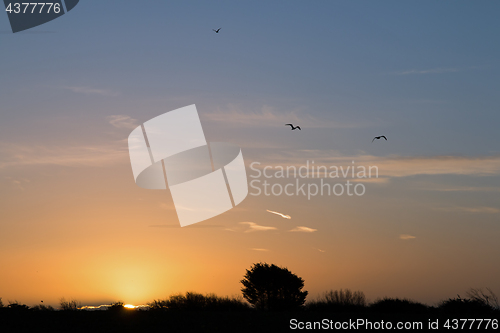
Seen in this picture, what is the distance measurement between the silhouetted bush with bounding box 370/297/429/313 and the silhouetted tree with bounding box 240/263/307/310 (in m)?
10.5

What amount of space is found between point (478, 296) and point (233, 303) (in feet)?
80.5

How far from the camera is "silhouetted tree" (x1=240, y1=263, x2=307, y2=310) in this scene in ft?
227

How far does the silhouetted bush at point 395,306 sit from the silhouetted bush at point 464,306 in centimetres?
995

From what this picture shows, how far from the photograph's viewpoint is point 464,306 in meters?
46.2

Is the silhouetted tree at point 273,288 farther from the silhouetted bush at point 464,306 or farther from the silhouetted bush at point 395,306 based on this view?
the silhouetted bush at point 464,306

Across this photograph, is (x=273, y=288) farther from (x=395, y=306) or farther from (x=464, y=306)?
(x=464, y=306)

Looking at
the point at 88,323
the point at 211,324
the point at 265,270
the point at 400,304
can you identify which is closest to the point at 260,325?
the point at 211,324

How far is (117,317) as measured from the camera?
2853 cm

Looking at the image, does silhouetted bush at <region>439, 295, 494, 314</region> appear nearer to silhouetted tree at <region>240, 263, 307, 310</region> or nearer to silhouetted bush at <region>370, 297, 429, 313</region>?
silhouetted bush at <region>370, 297, 429, 313</region>

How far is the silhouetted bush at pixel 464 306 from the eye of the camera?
44.0 metres

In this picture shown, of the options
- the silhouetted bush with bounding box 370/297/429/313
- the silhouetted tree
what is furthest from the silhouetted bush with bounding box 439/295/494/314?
the silhouetted tree

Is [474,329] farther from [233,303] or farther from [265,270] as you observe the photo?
[265,270]

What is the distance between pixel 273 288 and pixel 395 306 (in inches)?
691

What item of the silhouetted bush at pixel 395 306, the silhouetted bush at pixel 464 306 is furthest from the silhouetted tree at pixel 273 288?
the silhouetted bush at pixel 464 306
